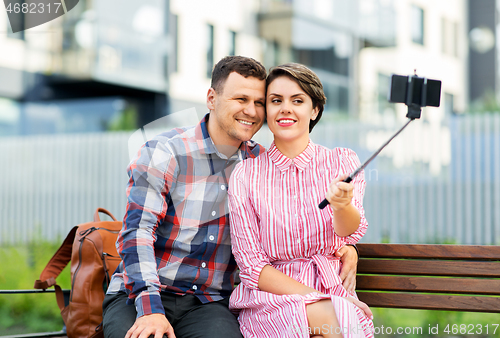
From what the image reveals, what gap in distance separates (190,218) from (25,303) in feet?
12.2

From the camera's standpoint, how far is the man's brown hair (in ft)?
8.26

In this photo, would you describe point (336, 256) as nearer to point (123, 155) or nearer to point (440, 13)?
point (123, 155)

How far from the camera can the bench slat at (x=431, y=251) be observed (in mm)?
2684

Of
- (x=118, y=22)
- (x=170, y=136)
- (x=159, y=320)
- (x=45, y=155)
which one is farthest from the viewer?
(x=118, y=22)

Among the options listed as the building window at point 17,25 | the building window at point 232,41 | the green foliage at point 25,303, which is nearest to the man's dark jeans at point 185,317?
the green foliage at point 25,303

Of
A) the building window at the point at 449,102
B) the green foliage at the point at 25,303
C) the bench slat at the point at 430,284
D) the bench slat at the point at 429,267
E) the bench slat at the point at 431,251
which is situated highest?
the building window at the point at 449,102

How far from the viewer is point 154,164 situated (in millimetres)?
2465

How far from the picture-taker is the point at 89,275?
8.85 feet

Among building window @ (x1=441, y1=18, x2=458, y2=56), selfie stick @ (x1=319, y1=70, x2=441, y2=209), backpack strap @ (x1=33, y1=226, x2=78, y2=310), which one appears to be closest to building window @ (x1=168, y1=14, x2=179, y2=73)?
building window @ (x1=441, y1=18, x2=458, y2=56)

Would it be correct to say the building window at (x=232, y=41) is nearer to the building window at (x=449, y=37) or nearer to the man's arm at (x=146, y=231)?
the building window at (x=449, y=37)

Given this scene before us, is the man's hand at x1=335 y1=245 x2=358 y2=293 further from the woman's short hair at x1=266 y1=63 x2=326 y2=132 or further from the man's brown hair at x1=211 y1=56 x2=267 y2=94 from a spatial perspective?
the man's brown hair at x1=211 y1=56 x2=267 y2=94

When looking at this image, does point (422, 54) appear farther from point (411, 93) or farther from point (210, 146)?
point (411, 93)

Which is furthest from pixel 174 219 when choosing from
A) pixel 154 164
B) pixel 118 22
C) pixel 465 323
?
pixel 118 22

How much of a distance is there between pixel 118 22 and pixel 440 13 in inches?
319
